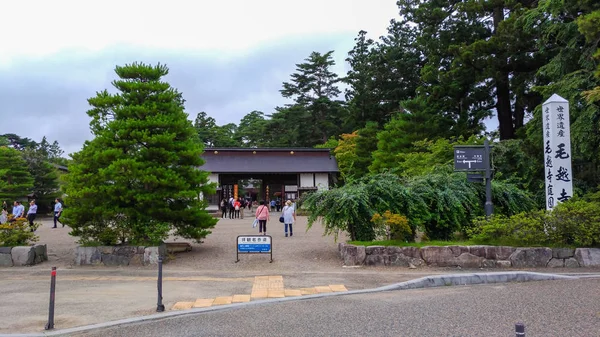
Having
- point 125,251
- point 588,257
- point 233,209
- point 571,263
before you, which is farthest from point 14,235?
point 233,209

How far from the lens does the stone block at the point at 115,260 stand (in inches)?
448

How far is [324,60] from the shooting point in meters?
50.4

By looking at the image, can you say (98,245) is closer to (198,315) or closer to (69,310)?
(69,310)

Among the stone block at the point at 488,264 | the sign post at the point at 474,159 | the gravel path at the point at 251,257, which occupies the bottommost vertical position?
the gravel path at the point at 251,257

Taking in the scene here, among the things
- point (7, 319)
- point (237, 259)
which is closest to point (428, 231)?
point (237, 259)

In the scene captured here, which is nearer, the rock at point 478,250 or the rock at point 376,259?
the rock at point 478,250

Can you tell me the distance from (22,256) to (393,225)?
976 centimetres

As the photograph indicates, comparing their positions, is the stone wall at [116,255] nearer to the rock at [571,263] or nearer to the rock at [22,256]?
the rock at [22,256]

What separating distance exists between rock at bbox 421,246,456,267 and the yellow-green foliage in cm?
97

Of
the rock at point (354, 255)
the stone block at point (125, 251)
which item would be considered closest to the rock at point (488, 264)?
the rock at point (354, 255)

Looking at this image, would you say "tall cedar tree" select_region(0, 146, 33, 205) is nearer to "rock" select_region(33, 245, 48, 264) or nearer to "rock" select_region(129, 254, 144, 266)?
"rock" select_region(33, 245, 48, 264)

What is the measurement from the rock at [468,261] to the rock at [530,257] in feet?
2.48

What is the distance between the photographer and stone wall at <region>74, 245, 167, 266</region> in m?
11.4

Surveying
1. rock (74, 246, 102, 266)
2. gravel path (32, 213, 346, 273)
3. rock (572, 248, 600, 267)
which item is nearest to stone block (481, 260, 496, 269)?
rock (572, 248, 600, 267)
